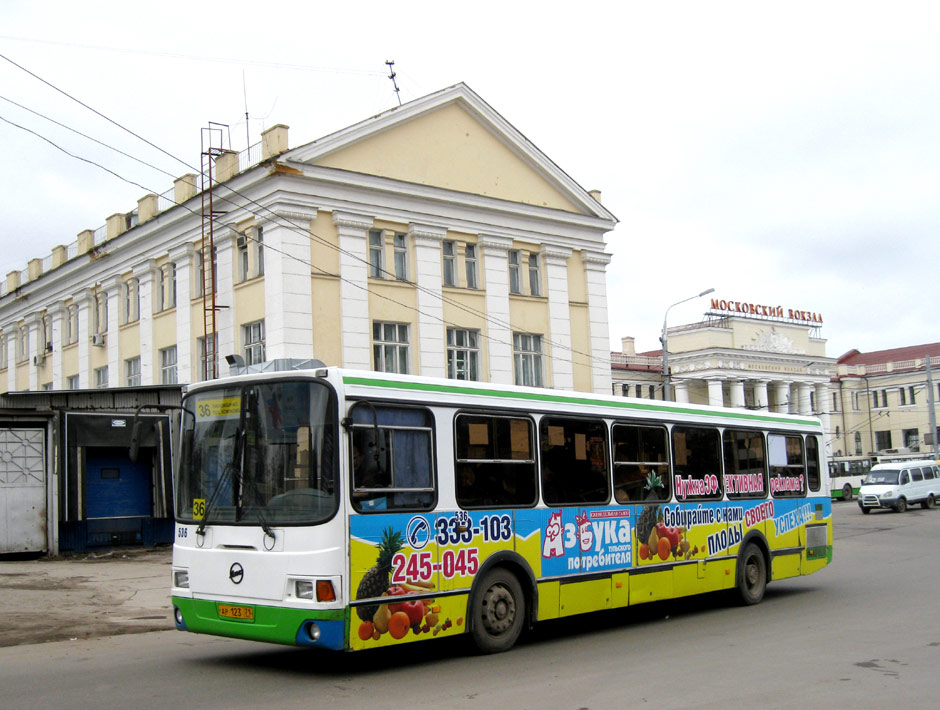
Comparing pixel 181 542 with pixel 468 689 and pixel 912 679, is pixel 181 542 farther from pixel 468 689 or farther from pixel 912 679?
pixel 912 679

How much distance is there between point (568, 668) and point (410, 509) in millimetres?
2086

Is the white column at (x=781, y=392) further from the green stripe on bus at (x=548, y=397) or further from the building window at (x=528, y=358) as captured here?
the green stripe on bus at (x=548, y=397)

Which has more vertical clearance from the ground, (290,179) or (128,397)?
(290,179)

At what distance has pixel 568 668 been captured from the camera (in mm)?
9469

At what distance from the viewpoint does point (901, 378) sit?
294 feet

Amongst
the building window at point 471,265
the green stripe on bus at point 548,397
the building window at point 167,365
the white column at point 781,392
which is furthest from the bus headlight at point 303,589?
the white column at point 781,392

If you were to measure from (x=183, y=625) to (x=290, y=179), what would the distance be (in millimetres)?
22199

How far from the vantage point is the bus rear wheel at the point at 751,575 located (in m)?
14.0

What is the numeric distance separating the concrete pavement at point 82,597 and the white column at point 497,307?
1504cm

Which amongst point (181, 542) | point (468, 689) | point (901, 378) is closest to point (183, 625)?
point (181, 542)

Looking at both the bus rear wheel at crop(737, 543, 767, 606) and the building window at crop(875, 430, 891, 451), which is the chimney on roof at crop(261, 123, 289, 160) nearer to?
the bus rear wheel at crop(737, 543, 767, 606)

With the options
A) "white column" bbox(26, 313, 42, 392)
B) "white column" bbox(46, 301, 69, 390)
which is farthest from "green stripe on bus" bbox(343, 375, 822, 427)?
"white column" bbox(26, 313, 42, 392)

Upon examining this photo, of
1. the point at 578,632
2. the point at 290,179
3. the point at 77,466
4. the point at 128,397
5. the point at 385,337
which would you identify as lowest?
the point at 578,632

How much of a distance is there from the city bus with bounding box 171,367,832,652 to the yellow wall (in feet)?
70.6
